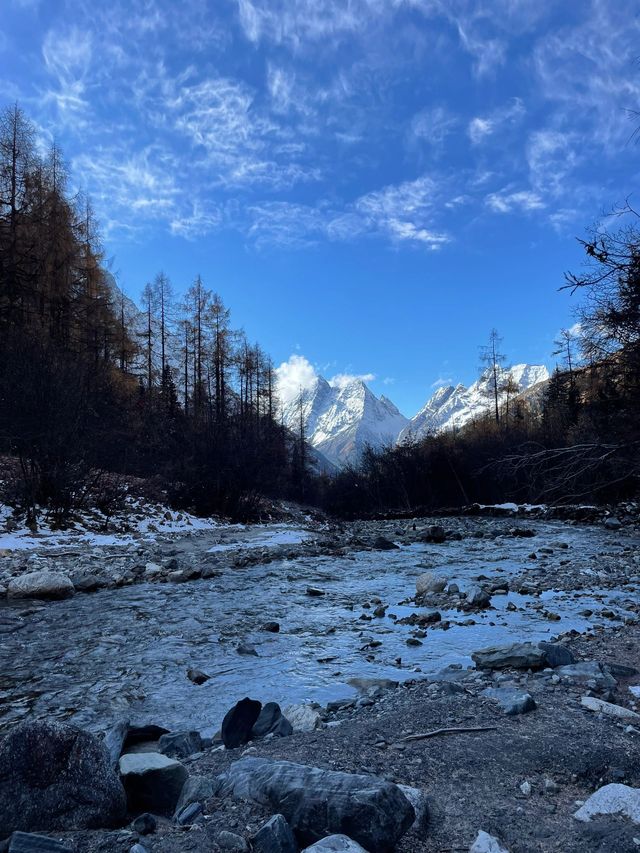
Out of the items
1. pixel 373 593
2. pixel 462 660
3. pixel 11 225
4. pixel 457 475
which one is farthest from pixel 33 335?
pixel 457 475

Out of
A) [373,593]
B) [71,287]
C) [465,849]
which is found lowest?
[373,593]

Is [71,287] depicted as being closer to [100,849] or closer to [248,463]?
[248,463]

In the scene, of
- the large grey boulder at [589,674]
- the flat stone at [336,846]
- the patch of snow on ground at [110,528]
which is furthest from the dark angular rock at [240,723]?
the patch of snow on ground at [110,528]

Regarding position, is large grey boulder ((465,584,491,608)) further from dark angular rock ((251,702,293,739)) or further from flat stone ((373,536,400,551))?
flat stone ((373,536,400,551))

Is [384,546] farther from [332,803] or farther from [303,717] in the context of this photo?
[332,803]

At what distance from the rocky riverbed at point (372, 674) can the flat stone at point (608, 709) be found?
0.9 inches

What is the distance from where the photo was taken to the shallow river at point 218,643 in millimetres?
4570

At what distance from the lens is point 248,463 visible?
82.6 feet

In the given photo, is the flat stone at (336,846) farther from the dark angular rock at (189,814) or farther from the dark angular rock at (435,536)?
the dark angular rock at (435,536)

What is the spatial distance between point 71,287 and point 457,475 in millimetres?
30606

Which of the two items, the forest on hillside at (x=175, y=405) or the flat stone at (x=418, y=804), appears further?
the forest on hillside at (x=175, y=405)

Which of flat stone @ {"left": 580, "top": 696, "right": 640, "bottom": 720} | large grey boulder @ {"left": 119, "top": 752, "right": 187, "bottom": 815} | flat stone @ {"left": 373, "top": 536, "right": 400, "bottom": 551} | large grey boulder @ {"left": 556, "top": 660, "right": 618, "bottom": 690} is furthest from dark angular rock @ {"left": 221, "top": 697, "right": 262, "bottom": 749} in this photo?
flat stone @ {"left": 373, "top": 536, "right": 400, "bottom": 551}

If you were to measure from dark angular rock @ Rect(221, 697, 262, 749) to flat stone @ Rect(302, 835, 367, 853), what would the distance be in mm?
1640

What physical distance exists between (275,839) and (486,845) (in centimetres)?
87
